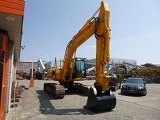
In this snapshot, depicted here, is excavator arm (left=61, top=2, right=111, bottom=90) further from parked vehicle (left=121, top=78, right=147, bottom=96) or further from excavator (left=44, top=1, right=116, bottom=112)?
parked vehicle (left=121, top=78, right=147, bottom=96)

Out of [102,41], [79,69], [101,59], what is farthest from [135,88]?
[102,41]

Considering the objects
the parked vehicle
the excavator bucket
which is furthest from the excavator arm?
the parked vehicle

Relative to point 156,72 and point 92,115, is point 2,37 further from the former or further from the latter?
point 156,72

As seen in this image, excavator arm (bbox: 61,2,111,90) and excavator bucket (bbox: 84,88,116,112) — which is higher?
excavator arm (bbox: 61,2,111,90)

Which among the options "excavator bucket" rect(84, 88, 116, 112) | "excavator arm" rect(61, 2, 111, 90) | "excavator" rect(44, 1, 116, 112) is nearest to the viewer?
"excavator bucket" rect(84, 88, 116, 112)

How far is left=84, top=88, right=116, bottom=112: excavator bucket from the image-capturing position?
9906mm

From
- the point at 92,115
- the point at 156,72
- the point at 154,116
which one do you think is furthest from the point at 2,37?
the point at 156,72

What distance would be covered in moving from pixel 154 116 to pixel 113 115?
186 cm

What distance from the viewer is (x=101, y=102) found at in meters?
9.91

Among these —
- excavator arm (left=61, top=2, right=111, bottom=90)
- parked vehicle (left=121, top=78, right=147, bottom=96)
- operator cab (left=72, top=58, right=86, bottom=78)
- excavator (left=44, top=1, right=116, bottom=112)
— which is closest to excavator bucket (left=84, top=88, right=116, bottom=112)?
excavator (left=44, top=1, right=116, bottom=112)

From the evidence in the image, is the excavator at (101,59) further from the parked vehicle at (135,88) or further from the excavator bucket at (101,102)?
the parked vehicle at (135,88)

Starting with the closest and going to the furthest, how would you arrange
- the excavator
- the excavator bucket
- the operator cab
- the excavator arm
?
the excavator bucket → the excavator → the excavator arm → the operator cab

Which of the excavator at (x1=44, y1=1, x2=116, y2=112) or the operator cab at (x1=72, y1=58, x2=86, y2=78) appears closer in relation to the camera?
the excavator at (x1=44, y1=1, x2=116, y2=112)

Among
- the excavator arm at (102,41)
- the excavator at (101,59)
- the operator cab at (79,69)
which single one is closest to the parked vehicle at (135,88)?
the operator cab at (79,69)
